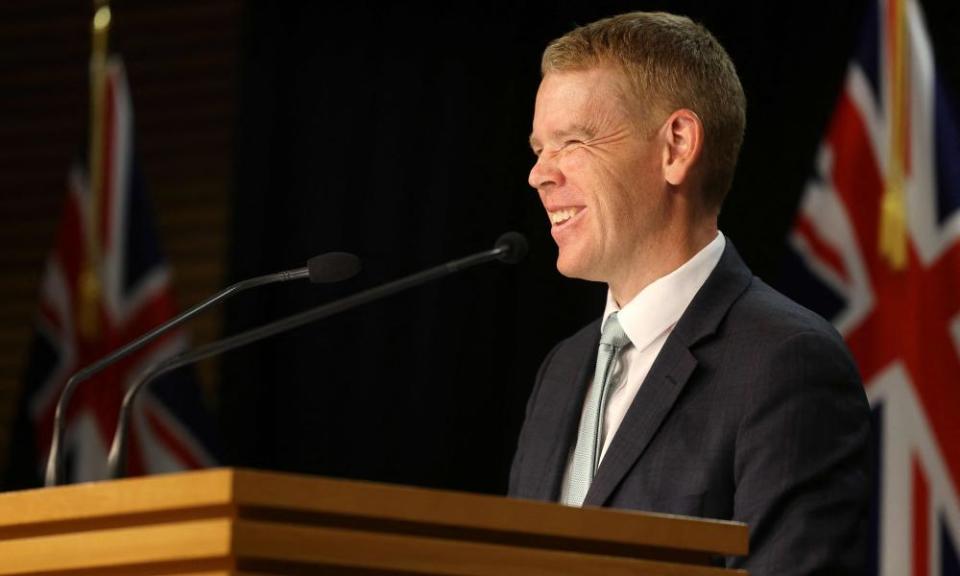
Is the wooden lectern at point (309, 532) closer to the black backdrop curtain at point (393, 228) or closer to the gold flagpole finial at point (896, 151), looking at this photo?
the gold flagpole finial at point (896, 151)

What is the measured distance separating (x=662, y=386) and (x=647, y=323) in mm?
174

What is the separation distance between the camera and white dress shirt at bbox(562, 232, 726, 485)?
2406mm

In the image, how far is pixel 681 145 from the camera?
2514mm

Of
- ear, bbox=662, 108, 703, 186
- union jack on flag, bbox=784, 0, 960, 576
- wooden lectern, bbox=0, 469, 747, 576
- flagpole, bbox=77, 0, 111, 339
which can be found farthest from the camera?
flagpole, bbox=77, 0, 111, 339

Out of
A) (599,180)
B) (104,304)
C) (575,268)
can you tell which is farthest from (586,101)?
(104,304)

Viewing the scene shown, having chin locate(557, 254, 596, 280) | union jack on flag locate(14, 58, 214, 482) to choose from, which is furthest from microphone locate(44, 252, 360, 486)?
union jack on flag locate(14, 58, 214, 482)

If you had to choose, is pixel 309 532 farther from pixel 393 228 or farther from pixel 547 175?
pixel 393 228

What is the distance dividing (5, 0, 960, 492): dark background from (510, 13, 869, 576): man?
2.38 m

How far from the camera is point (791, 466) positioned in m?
2.10

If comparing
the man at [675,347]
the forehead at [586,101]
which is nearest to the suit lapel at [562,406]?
the man at [675,347]

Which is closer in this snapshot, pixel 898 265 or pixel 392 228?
pixel 898 265

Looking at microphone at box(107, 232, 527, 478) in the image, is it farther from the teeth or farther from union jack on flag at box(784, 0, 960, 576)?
union jack on flag at box(784, 0, 960, 576)

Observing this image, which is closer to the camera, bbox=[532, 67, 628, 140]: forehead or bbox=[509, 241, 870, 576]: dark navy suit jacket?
bbox=[509, 241, 870, 576]: dark navy suit jacket

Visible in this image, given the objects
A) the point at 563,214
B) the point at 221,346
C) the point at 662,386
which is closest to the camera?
the point at 221,346
